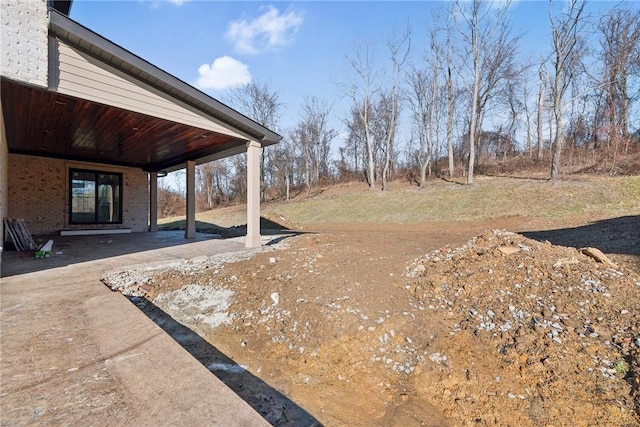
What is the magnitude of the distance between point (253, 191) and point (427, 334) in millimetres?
5141

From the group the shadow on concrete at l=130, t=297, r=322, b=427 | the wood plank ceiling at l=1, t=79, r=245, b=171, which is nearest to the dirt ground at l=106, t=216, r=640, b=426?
the shadow on concrete at l=130, t=297, r=322, b=427

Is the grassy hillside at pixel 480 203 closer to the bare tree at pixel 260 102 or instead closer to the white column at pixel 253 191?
the white column at pixel 253 191

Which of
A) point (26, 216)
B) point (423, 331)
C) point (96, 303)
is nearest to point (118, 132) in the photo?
point (96, 303)

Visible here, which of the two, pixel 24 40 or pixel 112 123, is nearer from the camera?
pixel 24 40

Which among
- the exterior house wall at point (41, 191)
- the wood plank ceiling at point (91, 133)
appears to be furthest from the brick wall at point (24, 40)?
the exterior house wall at point (41, 191)

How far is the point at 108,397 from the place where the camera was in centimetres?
164

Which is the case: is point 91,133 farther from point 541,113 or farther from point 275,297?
point 541,113

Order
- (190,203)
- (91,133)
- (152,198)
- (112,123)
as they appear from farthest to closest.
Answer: (152,198)
(190,203)
(91,133)
(112,123)

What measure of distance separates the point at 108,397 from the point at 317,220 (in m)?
15.5

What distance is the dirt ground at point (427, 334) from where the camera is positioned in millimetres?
2178

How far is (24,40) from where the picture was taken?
12.1 ft

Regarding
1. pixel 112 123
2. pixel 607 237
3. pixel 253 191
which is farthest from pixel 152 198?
pixel 607 237

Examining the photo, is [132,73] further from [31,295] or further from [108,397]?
[108,397]

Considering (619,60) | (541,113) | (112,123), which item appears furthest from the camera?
(541,113)
